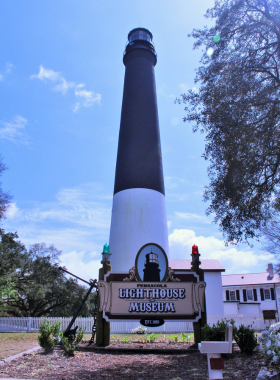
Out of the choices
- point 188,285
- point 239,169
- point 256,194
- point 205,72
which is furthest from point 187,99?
point 188,285

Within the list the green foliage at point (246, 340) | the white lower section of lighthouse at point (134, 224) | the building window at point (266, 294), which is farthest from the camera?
the building window at point (266, 294)

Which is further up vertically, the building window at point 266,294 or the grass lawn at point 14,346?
the building window at point 266,294

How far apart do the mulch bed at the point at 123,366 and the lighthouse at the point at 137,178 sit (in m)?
10.0

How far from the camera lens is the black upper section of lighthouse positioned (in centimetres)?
2203

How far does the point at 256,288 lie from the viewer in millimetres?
41938

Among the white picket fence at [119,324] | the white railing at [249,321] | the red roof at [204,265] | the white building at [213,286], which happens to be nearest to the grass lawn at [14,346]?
the white picket fence at [119,324]

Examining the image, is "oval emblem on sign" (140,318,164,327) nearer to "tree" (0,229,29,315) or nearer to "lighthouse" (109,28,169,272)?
"lighthouse" (109,28,169,272)

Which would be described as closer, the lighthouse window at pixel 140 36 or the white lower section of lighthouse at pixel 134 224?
the white lower section of lighthouse at pixel 134 224

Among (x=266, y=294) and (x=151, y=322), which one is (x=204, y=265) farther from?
(x=151, y=322)

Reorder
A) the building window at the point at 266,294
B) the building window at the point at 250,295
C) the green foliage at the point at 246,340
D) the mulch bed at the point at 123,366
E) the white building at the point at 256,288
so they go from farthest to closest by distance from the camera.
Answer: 1. the building window at the point at 250,295
2. the building window at the point at 266,294
3. the white building at the point at 256,288
4. the green foliage at the point at 246,340
5. the mulch bed at the point at 123,366

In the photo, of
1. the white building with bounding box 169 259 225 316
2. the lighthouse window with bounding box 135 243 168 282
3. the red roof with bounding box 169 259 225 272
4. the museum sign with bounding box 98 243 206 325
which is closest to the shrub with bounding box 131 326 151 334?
the museum sign with bounding box 98 243 206 325

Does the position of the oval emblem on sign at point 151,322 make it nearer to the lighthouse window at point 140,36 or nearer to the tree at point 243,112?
the tree at point 243,112

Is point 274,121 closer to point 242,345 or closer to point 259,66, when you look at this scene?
point 259,66

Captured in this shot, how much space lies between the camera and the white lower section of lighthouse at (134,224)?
2061 centimetres
